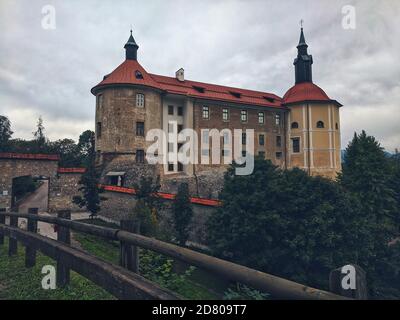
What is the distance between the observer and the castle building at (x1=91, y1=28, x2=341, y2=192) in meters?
30.0

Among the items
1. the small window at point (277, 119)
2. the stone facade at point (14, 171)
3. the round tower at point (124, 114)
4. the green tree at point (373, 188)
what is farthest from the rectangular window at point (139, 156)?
the green tree at point (373, 188)

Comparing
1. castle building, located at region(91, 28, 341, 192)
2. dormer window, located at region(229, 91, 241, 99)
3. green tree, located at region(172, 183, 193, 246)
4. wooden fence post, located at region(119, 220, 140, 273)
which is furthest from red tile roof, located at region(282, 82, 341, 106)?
wooden fence post, located at region(119, 220, 140, 273)

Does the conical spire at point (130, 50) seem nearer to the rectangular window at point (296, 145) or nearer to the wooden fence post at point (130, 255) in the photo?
the rectangular window at point (296, 145)

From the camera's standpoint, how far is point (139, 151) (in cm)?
3050

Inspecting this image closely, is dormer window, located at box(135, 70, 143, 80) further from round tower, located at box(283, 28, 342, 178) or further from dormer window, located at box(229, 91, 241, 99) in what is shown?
round tower, located at box(283, 28, 342, 178)

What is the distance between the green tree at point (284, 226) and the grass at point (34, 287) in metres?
12.5

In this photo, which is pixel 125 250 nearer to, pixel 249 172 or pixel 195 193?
pixel 249 172

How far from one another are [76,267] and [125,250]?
822 mm

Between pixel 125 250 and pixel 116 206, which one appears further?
pixel 116 206

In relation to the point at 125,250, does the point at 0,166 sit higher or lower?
higher

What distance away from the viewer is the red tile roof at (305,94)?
38.5 meters

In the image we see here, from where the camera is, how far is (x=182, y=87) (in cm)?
3478

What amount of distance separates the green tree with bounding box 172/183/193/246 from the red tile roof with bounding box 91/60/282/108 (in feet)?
48.7
